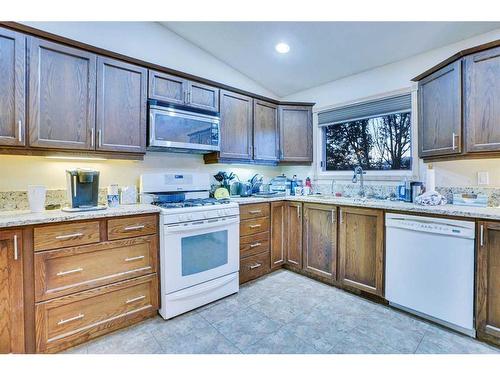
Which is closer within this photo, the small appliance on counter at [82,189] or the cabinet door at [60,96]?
the cabinet door at [60,96]

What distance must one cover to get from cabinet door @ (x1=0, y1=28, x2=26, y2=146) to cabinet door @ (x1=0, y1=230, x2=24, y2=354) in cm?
69

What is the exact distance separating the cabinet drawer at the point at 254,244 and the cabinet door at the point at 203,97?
4.81ft

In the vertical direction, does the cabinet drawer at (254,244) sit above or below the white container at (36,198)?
below

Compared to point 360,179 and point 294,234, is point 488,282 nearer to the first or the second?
point 360,179

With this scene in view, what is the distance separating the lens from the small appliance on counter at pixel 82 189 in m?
1.96

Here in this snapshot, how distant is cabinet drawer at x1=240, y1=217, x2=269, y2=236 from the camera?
8.79 feet

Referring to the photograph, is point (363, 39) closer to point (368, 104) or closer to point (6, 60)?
point (368, 104)

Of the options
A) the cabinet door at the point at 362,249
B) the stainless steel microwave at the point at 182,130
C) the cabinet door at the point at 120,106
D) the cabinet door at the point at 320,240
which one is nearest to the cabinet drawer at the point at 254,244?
the cabinet door at the point at 320,240

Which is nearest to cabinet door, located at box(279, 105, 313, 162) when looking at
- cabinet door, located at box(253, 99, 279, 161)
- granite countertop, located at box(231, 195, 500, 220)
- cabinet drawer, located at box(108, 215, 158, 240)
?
cabinet door, located at box(253, 99, 279, 161)

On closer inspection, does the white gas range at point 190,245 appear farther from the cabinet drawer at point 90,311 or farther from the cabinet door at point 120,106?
the cabinet door at point 120,106

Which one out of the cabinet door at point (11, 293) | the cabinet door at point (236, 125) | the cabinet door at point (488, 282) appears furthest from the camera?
the cabinet door at point (236, 125)

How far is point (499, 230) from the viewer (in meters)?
1.69

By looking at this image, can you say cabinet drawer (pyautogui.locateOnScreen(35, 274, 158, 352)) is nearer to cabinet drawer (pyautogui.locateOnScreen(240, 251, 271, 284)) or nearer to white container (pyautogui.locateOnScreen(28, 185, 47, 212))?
white container (pyautogui.locateOnScreen(28, 185, 47, 212))
